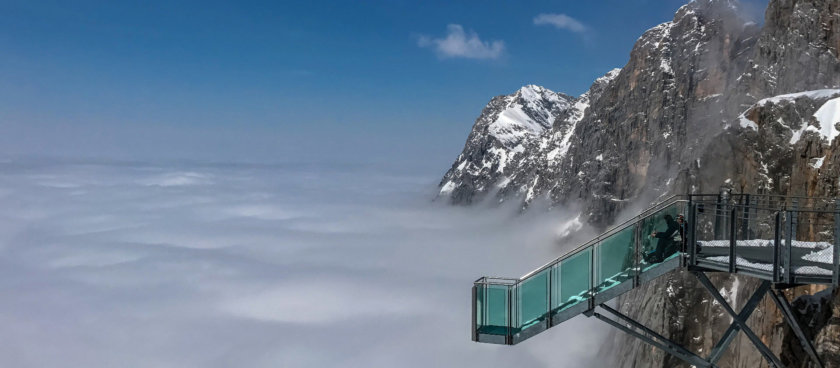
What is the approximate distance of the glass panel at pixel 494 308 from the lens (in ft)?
60.5

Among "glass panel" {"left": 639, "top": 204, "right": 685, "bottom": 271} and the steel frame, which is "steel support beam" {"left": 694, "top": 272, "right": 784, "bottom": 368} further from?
"glass panel" {"left": 639, "top": 204, "right": 685, "bottom": 271}

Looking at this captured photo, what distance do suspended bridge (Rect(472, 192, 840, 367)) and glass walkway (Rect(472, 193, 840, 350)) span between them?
0.03 metres

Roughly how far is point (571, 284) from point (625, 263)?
5.63 feet

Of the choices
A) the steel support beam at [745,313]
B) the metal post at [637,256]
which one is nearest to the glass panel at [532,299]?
the metal post at [637,256]

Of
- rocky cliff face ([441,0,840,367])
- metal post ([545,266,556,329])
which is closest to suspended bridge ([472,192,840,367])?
metal post ([545,266,556,329])

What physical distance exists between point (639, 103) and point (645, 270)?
16526cm

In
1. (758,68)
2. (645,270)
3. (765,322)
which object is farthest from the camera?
(758,68)

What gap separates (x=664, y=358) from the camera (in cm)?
4681

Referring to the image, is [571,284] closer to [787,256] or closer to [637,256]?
[637,256]

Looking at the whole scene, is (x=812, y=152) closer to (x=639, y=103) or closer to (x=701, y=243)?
(x=701, y=243)

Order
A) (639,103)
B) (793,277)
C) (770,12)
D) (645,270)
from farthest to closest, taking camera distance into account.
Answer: (639,103)
(770,12)
(645,270)
(793,277)

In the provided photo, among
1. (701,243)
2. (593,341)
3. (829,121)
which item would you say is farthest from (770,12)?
(593,341)

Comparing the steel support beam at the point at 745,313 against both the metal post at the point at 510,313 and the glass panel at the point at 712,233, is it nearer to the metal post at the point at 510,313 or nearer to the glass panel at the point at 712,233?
the glass panel at the point at 712,233

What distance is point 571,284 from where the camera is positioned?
708 inches
